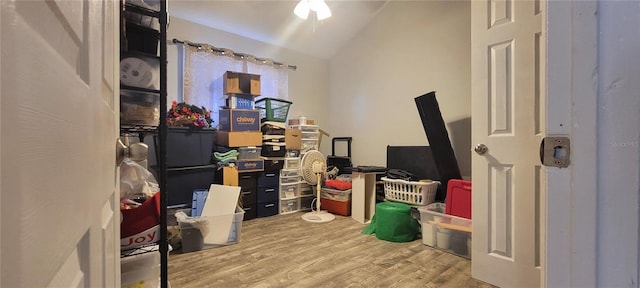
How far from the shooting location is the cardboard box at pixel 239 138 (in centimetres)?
315

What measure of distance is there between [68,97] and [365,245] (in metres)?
2.42

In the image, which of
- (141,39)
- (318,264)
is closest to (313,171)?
(318,264)

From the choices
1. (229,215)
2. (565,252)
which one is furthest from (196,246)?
(565,252)

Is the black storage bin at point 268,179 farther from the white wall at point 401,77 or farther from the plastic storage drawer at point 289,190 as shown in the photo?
the white wall at point 401,77

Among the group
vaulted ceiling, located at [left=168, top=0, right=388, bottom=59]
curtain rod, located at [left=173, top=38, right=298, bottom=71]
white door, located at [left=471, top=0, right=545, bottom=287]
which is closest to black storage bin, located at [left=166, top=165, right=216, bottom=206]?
curtain rod, located at [left=173, top=38, right=298, bottom=71]

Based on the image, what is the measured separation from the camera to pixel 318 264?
6.73 ft

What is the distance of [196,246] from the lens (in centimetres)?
230

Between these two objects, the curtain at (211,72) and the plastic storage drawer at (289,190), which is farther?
the plastic storage drawer at (289,190)

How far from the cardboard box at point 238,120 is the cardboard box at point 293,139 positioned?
399 millimetres

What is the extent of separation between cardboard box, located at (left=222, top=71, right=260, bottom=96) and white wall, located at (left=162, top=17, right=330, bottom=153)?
0.57m

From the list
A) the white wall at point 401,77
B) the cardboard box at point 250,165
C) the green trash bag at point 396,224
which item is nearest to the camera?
the green trash bag at point 396,224

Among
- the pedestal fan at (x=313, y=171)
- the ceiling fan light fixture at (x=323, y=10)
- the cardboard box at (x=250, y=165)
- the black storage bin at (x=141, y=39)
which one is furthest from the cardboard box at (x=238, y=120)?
the black storage bin at (x=141, y=39)

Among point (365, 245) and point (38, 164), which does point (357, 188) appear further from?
point (38, 164)

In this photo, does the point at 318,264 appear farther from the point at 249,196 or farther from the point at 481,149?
the point at 249,196
